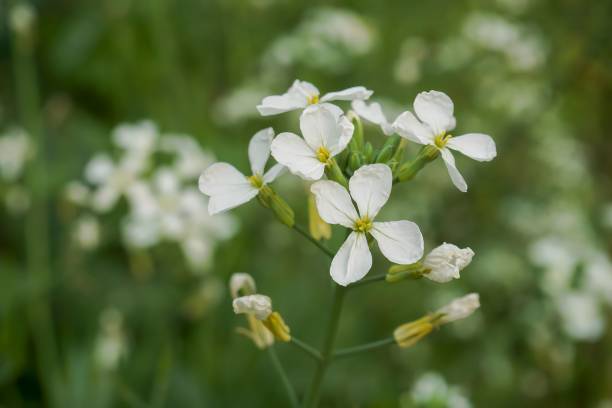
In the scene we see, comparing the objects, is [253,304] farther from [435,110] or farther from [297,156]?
[435,110]

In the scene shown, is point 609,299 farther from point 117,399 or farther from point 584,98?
point 117,399

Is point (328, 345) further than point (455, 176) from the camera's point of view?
Yes

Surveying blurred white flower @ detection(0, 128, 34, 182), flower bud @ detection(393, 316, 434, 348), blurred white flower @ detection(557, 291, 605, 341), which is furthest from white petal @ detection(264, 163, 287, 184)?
blurred white flower @ detection(0, 128, 34, 182)

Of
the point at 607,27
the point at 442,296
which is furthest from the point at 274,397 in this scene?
the point at 607,27

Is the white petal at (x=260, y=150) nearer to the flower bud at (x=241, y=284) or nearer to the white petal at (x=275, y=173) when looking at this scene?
the white petal at (x=275, y=173)

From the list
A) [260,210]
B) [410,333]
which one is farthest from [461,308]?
[260,210]

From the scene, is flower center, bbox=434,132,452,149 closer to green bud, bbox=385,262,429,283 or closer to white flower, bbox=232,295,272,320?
green bud, bbox=385,262,429,283
